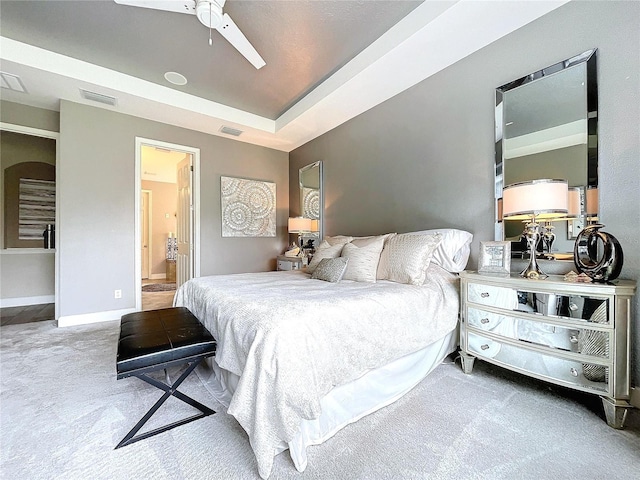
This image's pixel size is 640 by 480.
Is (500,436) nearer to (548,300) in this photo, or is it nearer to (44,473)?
(548,300)

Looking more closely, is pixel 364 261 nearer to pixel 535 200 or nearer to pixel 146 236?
pixel 535 200

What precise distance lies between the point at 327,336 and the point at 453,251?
157 cm

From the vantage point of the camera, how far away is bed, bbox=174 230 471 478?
3.93ft

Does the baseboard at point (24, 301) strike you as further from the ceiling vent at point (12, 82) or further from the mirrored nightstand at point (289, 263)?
the mirrored nightstand at point (289, 263)

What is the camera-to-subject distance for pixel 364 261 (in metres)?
2.47

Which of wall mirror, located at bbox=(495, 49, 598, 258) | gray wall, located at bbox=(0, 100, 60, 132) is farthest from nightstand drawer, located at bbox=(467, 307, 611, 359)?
gray wall, located at bbox=(0, 100, 60, 132)

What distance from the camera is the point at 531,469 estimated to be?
48.5 inches

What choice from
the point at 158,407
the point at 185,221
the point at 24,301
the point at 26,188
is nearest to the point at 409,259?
the point at 158,407

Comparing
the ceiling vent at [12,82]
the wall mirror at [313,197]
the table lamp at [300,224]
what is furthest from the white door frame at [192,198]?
the wall mirror at [313,197]

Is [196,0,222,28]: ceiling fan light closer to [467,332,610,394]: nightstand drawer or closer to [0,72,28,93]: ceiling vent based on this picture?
[0,72,28,93]: ceiling vent

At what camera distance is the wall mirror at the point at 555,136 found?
1896 mm

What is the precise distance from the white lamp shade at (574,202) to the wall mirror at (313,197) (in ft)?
9.67


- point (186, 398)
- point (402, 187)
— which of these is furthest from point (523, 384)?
point (186, 398)

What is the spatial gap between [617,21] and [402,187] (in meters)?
1.88
